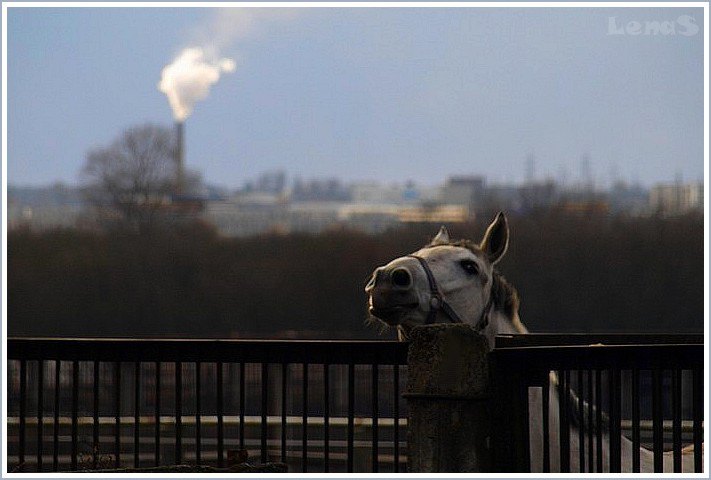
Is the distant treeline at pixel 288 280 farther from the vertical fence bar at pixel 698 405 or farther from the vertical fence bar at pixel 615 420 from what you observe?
the vertical fence bar at pixel 698 405

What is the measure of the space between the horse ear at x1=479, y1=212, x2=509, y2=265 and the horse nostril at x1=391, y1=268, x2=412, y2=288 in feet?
1.74

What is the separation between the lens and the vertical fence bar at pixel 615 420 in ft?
11.5

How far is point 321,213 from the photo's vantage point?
4625cm

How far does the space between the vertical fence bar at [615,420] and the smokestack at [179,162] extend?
42221 millimetres

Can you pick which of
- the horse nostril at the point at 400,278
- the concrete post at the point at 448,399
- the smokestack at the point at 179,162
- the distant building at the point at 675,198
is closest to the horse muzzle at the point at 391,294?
the horse nostril at the point at 400,278

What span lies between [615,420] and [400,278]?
3.17ft

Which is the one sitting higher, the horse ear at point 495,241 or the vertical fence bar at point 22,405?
the horse ear at point 495,241

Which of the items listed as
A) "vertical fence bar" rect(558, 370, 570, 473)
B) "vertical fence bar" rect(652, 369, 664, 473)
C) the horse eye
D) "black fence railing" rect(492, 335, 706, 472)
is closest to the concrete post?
"black fence railing" rect(492, 335, 706, 472)

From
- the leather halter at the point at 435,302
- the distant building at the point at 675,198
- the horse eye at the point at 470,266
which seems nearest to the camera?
the leather halter at the point at 435,302

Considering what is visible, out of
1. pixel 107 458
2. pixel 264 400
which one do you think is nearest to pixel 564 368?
pixel 264 400

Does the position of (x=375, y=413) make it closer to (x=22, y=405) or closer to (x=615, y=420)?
(x=615, y=420)

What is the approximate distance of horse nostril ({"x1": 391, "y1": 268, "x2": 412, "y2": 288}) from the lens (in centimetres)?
423

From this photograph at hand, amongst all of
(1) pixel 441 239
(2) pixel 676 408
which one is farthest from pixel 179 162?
(2) pixel 676 408

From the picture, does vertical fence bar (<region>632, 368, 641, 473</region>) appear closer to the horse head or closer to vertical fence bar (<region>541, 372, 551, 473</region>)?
vertical fence bar (<region>541, 372, 551, 473</region>)
